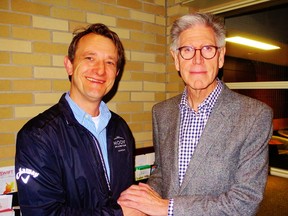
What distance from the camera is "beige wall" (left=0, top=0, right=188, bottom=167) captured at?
1945mm

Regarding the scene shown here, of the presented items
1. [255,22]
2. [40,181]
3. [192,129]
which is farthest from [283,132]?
[40,181]

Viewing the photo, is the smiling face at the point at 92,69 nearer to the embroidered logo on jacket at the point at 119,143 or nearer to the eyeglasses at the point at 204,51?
the embroidered logo on jacket at the point at 119,143

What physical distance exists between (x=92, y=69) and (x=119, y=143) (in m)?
0.55

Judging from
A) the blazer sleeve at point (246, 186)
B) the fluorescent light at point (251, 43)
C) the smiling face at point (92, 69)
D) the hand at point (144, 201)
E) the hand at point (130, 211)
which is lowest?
the hand at point (130, 211)

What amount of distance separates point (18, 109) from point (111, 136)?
2.67 ft

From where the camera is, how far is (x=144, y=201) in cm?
150

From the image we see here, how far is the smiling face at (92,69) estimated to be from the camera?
168 cm

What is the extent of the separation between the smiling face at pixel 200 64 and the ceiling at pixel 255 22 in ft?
3.40

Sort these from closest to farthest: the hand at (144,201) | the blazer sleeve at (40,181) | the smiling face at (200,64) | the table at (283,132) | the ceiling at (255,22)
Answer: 1. the blazer sleeve at (40,181)
2. the hand at (144,201)
3. the smiling face at (200,64)
4. the ceiling at (255,22)
5. the table at (283,132)

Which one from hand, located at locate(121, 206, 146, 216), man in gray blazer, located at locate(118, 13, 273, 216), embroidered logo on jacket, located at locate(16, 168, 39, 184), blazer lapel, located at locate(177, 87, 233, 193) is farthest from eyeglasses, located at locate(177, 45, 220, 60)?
embroidered logo on jacket, located at locate(16, 168, 39, 184)

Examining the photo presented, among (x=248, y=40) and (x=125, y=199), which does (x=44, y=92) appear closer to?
(x=125, y=199)

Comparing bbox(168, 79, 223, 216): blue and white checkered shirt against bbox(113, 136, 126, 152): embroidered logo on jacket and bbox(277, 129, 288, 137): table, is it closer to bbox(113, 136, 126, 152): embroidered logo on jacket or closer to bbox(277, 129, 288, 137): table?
bbox(113, 136, 126, 152): embroidered logo on jacket

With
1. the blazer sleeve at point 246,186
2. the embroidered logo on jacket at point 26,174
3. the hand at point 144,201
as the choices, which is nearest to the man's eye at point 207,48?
the blazer sleeve at point 246,186

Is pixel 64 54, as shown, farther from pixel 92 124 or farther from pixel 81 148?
pixel 81 148
